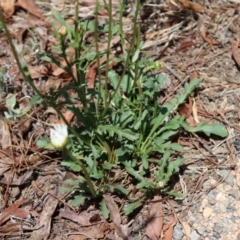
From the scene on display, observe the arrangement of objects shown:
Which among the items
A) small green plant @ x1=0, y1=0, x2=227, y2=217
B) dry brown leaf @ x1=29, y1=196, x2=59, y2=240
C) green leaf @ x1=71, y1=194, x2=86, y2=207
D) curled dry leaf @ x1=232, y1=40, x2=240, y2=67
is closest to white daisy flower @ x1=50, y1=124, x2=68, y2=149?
small green plant @ x1=0, y1=0, x2=227, y2=217

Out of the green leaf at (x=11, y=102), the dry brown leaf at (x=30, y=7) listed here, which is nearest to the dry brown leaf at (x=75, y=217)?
the green leaf at (x=11, y=102)

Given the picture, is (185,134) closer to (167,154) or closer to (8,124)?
(167,154)

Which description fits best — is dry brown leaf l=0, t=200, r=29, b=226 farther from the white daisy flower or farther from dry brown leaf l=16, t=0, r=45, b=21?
dry brown leaf l=16, t=0, r=45, b=21

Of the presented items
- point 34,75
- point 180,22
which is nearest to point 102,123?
point 34,75

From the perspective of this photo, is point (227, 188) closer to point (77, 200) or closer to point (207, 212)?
point (207, 212)

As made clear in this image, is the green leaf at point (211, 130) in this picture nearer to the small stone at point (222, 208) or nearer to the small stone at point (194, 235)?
the small stone at point (222, 208)

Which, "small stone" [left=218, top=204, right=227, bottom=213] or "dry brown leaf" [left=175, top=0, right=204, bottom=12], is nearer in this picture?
"small stone" [left=218, top=204, right=227, bottom=213]

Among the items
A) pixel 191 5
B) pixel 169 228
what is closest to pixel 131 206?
pixel 169 228
